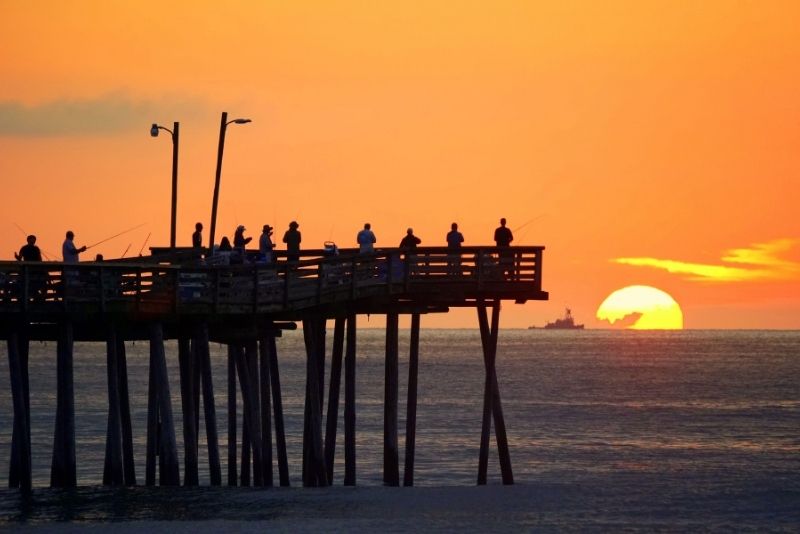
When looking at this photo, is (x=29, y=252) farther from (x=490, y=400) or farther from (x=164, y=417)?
(x=490, y=400)

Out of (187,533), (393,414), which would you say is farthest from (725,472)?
(187,533)

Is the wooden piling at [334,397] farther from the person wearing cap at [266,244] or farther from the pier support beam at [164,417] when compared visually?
the pier support beam at [164,417]

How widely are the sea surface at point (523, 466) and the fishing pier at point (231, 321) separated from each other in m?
1.78

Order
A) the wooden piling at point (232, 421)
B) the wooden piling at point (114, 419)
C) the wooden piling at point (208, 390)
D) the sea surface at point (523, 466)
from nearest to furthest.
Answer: the sea surface at point (523, 466) → the wooden piling at point (114, 419) → the wooden piling at point (208, 390) → the wooden piling at point (232, 421)

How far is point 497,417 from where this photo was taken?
4500 centimetres

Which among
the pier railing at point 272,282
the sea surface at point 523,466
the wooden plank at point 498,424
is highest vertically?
the pier railing at point 272,282

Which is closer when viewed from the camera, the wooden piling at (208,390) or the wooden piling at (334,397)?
the wooden piling at (208,390)

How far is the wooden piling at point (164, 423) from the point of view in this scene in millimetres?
38406

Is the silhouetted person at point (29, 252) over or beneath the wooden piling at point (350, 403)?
over

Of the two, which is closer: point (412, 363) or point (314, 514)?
point (314, 514)

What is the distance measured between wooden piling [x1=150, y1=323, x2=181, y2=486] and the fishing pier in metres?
0.04

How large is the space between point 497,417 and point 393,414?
11.9 feet

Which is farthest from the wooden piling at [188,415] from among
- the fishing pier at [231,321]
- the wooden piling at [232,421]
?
the wooden piling at [232,421]

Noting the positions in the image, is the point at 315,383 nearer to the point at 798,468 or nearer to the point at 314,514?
the point at 314,514
